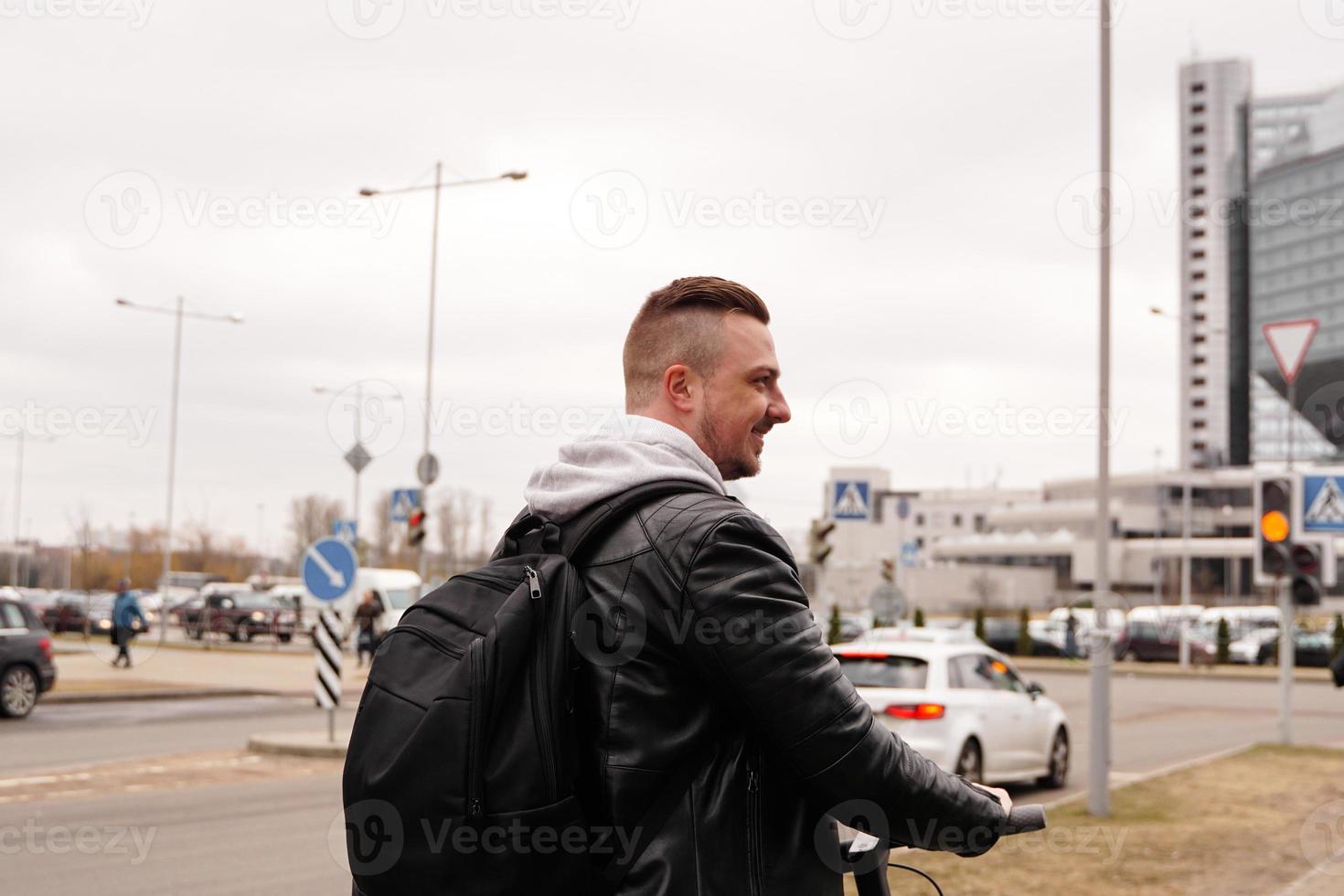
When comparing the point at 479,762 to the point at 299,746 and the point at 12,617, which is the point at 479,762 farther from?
the point at 12,617

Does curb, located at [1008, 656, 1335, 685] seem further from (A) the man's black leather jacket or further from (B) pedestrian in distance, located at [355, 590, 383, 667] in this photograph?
(A) the man's black leather jacket

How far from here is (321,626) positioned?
633 inches

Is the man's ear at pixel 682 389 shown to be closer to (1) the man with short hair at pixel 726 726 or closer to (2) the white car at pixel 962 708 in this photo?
(1) the man with short hair at pixel 726 726

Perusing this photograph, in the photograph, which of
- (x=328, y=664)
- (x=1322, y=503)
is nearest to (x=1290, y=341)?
(x=1322, y=503)

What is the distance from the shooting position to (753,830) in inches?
82.1

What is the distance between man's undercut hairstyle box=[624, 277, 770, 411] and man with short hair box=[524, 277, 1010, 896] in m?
0.22

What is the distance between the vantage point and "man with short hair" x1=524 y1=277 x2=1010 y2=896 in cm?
206

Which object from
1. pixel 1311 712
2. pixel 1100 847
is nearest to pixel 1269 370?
pixel 1311 712

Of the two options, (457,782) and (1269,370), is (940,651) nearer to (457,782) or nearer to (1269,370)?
(457,782)

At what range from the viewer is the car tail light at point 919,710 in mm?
13000

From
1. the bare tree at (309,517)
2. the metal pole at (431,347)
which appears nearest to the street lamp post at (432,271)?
the metal pole at (431,347)

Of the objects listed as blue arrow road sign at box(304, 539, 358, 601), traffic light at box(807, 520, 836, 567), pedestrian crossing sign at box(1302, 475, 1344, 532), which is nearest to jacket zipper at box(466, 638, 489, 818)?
blue arrow road sign at box(304, 539, 358, 601)

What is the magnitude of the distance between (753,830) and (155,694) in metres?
23.5

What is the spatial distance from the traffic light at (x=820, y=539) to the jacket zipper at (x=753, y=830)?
18.1 m
